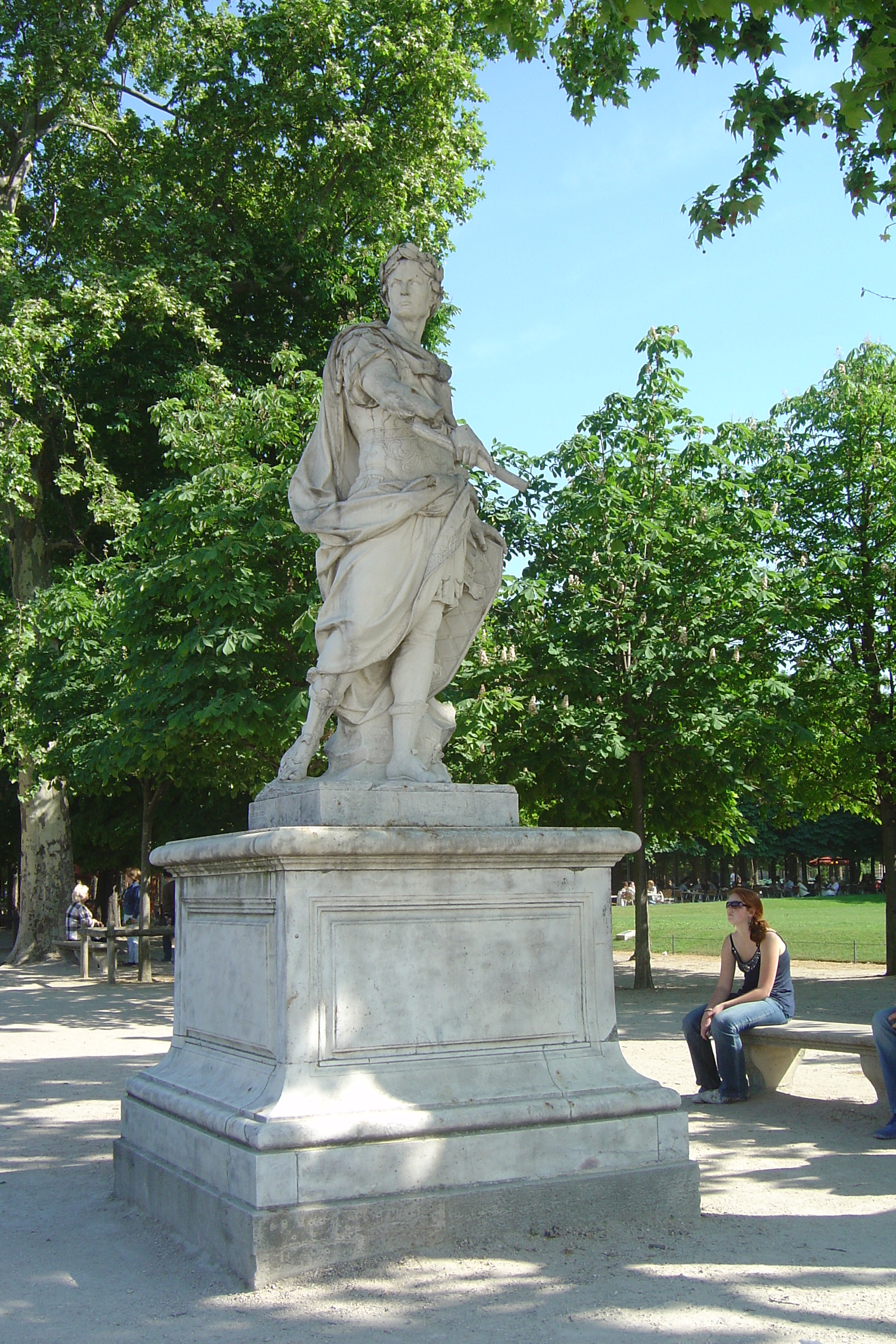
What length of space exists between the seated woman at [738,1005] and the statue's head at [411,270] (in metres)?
3.94

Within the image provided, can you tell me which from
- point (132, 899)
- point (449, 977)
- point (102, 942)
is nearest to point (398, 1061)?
point (449, 977)

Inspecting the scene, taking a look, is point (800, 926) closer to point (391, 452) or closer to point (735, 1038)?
point (735, 1038)

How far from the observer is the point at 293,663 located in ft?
41.9

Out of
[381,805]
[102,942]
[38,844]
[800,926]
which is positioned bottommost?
[800,926]

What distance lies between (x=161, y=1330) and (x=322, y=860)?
5.05 feet

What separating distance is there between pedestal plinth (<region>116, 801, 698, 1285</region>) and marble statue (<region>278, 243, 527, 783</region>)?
590 millimetres

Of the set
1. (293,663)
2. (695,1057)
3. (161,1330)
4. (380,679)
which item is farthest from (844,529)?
(161,1330)

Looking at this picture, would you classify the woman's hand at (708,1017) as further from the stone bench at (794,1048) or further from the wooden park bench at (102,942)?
the wooden park bench at (102,942)

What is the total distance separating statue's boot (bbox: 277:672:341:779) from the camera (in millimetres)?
5035

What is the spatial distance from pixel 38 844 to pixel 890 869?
517 inches

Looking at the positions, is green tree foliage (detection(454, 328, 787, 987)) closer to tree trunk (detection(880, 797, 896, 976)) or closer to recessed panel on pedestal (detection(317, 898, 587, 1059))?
tree trunk (detection(880, 797, 896, 976))

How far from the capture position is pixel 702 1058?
720 cm

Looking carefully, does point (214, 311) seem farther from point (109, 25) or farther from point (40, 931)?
point (40, 931)

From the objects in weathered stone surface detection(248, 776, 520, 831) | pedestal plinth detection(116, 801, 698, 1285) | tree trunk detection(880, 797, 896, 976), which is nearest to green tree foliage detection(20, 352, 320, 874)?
weathered stone surface detection(248, 776, 520, 831)
